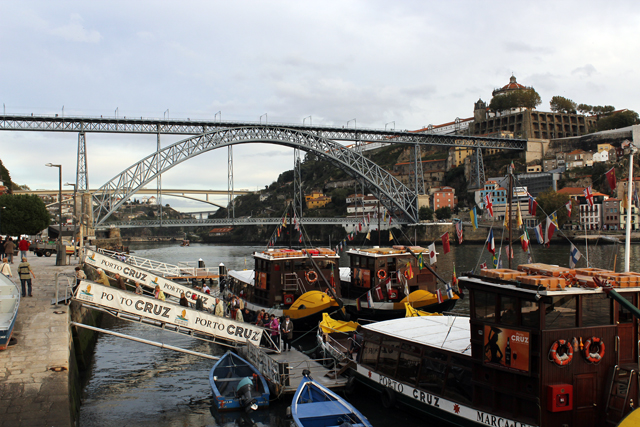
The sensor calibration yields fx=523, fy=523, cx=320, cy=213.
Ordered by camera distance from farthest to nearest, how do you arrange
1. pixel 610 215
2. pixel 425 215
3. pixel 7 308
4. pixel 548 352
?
pixel 425 215, pixel 610 215, pixel 7 308, pixel 548 352

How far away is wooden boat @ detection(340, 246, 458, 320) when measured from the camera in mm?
18469

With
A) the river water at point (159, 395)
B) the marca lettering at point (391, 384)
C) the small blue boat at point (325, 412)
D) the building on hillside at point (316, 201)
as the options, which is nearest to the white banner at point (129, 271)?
the river water at point (159, 395)

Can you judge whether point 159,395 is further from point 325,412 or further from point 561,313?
point 561,313

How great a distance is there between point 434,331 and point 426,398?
1.74 m

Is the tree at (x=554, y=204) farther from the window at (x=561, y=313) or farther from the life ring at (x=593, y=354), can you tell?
the window at (x=561, y=313)

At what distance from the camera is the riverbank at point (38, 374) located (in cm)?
778

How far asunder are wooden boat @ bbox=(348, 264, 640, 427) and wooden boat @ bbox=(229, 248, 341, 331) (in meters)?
8.17

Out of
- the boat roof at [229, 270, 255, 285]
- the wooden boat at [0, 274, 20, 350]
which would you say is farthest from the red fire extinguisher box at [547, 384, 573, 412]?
the boat roof at [229, 270, 255, 285]

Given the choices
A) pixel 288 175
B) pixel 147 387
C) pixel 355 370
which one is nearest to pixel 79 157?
pixel 147 387

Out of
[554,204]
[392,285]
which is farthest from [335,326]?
[554,204]

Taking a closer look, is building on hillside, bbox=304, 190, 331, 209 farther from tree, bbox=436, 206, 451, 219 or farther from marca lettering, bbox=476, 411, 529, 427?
marca lettering, bbox=476, 411, 529, 427

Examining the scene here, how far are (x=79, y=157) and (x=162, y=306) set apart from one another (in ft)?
146

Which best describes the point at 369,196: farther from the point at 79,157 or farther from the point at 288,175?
the point at 79,157

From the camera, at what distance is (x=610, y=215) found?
6769cm
